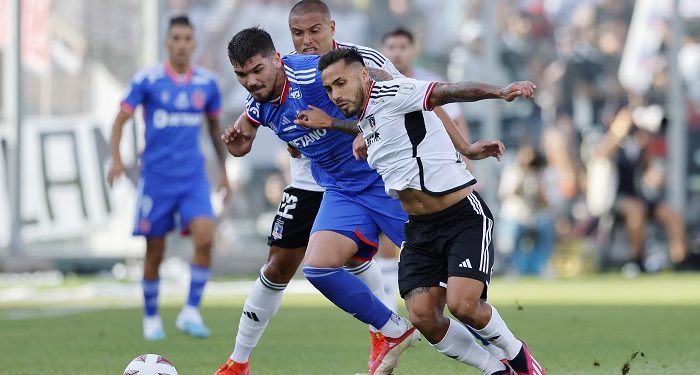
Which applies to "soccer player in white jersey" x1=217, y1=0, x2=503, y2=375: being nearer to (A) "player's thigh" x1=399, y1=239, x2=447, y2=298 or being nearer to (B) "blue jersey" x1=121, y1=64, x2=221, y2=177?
(A) "player's thigh" x1=399, y1=239, x2=447, y2=298

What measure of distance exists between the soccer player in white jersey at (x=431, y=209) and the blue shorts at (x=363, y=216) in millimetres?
766

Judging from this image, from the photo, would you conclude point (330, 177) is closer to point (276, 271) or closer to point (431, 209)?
point (276, 271)

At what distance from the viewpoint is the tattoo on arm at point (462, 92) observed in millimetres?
6543

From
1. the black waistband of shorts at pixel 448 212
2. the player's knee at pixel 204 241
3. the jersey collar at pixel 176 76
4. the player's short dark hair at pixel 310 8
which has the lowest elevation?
the player's knee at pixel 204 241

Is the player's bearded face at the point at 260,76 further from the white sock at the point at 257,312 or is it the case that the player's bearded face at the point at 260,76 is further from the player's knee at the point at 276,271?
the white sock at the point at 257,312

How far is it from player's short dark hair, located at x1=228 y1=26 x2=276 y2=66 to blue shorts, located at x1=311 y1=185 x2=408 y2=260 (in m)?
1.04

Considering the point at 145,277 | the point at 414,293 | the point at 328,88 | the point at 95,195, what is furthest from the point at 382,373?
the point at 95,195

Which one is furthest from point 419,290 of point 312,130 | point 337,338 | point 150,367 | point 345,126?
point 337,338

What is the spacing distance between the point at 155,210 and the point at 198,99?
3.44 ft

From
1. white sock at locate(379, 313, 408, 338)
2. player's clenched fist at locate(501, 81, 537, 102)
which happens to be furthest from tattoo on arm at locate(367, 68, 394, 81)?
white sock at locate(379, 313, 408, 338)

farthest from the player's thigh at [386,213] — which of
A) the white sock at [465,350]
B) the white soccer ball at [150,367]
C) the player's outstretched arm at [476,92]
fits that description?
the white soccer ball at [150,367]

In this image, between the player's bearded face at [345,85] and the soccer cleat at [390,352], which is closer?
the player's bearded face at [345,85]

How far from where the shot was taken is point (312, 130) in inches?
305

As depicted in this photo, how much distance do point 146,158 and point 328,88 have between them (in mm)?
5168
